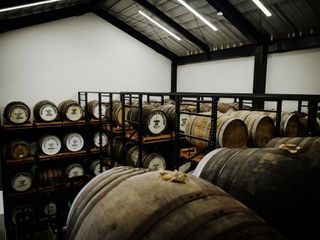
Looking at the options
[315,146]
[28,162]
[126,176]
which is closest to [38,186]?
[28,162]

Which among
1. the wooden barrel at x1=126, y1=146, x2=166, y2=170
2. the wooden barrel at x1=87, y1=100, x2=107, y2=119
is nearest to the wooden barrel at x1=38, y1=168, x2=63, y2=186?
the wooden barrel at x1=87, y1=100, x2=107, y2=119

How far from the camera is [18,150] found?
22.1 ft

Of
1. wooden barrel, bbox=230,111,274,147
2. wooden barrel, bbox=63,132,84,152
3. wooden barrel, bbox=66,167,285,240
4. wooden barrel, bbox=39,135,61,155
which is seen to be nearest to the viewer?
wooden barrel, bbox=66,167,285,240

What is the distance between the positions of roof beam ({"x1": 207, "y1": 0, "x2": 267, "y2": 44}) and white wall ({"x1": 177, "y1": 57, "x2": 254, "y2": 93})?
91cm

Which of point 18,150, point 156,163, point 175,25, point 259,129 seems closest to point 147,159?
point 156,163

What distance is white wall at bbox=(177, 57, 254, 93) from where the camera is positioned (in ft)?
26.5

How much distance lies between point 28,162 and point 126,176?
6632 millimetres

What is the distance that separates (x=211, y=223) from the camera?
3.04 ft

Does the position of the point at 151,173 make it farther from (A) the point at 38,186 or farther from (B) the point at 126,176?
(A) the point at 38,186

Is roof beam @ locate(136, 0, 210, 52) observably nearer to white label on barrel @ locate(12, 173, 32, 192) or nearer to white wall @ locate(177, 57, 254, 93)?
white wall @ locate(177, 57, 254, 93)

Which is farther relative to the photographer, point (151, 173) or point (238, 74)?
point (238, 74)

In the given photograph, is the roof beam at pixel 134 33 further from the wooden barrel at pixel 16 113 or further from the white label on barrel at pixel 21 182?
the white label on barrel at pixel 21 182

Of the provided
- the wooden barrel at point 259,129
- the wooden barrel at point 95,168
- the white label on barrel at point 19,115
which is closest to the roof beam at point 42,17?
the white label on barrel at point 19,115

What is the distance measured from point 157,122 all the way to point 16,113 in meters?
4.18
